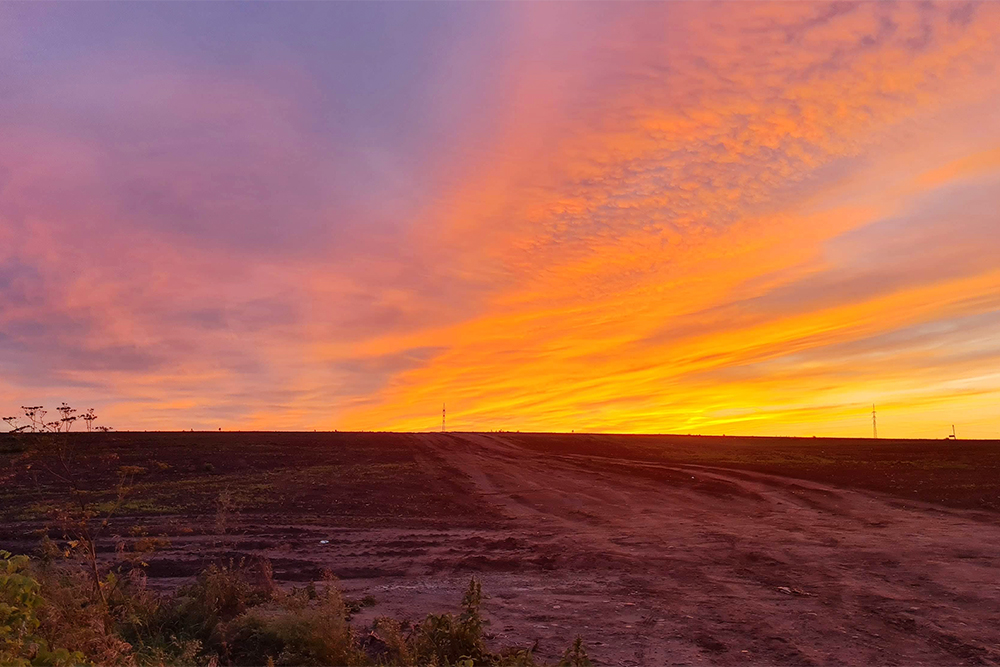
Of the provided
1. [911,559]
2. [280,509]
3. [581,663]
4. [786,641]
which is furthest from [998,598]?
[280,509]

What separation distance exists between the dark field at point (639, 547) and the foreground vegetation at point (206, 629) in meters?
1.11

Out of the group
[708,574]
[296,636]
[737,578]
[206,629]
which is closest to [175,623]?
[206,629]

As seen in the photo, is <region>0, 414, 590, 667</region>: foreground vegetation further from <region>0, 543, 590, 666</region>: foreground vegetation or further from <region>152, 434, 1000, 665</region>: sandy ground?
<region>152, 434, 1000, 665</region>: sandy ground

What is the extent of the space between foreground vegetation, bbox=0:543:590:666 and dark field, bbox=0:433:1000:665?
111 cm

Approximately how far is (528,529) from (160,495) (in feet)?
47.0

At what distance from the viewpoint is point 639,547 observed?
45.3 ft

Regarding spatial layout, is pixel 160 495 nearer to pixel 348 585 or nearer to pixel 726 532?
pixel 348 585

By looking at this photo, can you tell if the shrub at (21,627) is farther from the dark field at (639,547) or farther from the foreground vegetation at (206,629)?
the dark field at (639,547)

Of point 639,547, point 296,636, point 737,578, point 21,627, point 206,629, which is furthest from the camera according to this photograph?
point 639,547

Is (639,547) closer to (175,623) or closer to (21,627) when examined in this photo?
(175,623)

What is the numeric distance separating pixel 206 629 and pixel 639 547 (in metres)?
8.38

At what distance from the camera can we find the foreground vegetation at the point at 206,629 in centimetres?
609

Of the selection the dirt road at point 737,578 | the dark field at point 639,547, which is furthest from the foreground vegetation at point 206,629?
the dirt road at point 737,578

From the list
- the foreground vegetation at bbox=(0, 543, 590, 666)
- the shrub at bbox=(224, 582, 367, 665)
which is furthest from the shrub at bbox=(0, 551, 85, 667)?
the shrub at bbox=(224, 582, 367, 665)
